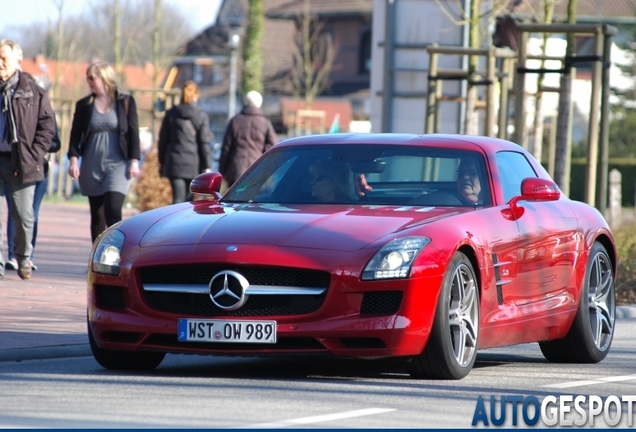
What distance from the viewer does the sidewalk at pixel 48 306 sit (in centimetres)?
905

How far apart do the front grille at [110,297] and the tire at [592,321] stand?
3.14 metres

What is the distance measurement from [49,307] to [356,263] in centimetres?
439

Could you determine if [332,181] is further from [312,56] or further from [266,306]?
[312,56]

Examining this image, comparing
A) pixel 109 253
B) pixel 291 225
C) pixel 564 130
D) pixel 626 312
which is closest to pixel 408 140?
pixel 291 225

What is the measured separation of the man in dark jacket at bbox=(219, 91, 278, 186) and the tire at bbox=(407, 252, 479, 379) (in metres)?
9.18

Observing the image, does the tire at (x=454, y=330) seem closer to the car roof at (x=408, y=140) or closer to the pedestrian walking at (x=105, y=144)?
the car roof at (x=408, y=140)

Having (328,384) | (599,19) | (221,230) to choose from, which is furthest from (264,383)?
(599,19)

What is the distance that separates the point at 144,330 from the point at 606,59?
406 inches

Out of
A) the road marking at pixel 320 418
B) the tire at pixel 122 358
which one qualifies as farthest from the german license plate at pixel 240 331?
the road marking at pixel 320 418

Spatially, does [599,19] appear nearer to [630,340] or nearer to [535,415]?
[630,340]

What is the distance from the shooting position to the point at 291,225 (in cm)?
782

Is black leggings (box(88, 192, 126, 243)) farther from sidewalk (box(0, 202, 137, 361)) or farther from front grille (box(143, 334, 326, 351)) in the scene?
front grille (box(143, 334, 326, 351))

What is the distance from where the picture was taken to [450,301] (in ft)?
25.6

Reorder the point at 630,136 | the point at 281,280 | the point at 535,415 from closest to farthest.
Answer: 1. the point at 535,415
2. the point at 281,280
3. the point at 630,136
